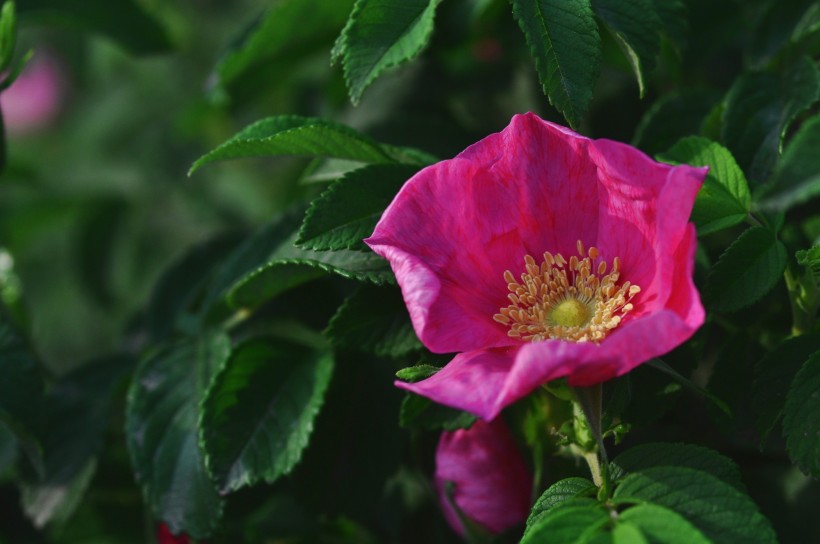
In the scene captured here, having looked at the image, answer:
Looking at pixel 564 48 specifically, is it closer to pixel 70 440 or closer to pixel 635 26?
pixel 635 26

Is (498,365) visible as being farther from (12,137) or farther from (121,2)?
(12,137)

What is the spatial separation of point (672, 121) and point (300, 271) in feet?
1.17

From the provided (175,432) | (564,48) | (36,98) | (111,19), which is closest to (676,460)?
(564,48)

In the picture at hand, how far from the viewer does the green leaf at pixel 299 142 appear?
79 centimetres

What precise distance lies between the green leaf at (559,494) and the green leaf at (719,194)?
20 centimetres

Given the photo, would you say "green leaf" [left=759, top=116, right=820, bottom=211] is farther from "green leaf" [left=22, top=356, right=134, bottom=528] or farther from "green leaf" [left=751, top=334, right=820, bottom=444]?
"green leaf" [left=22, top=356, right=134, bottom=528]

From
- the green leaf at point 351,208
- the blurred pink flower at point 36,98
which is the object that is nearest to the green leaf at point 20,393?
the green leaf at point 351,208

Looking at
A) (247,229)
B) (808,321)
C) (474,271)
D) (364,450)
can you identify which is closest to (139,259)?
(247,229)

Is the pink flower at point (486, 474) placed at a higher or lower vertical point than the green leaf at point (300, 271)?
lower

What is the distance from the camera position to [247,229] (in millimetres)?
1272

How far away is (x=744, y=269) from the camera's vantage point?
0.73 meters

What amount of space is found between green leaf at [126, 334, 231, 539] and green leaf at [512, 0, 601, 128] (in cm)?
37

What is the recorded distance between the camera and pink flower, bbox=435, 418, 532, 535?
86 cm

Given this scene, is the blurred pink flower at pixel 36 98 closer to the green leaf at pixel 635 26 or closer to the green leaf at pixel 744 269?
the green leaf at pixel 635 26
